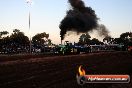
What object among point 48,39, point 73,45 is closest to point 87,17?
point 73,45

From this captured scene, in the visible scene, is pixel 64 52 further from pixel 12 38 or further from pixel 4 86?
pixel 12 38

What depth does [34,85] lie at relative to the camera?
12.1 metres

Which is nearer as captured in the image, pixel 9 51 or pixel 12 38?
pixel 9 51

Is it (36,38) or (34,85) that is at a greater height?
(36,38)

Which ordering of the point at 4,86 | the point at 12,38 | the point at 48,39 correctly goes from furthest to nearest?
the point at 48,39 < the point at 12,38 < the point at 4,86

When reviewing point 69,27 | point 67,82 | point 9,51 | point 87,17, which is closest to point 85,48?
point 69,27

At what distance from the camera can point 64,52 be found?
37531 millimetres

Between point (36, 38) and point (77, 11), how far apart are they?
56.4 meters

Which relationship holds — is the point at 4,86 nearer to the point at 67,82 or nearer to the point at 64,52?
Result: the point at 67,82

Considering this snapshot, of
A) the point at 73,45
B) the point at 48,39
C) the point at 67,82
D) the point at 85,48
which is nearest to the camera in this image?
the point at 67,82

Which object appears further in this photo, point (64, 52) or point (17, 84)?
point (64, 52)

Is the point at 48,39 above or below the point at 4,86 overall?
above

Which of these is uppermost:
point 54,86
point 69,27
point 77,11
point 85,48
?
point 77,11

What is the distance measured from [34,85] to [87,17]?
37.3m
